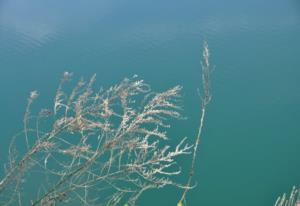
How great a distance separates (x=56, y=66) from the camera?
7688 mm

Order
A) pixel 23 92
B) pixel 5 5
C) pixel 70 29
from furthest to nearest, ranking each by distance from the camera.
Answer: pixel 5 5 < pixel 70 29 < pixel 23 92

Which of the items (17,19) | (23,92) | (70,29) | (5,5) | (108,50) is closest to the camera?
(23,92)

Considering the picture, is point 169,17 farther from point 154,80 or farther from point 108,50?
point 154,80

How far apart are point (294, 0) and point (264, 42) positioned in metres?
2.45

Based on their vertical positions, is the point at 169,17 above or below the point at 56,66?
above

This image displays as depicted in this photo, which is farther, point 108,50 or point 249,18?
point 249,18

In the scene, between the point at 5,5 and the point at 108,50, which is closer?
the point at 108,50

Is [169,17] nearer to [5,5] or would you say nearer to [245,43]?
[245,43]

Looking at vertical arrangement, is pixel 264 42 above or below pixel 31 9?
below

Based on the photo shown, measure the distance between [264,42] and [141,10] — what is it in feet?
9.16

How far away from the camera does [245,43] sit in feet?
27.1

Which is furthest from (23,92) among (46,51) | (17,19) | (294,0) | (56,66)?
(294,0)

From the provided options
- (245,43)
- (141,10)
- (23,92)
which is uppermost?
(141,10)

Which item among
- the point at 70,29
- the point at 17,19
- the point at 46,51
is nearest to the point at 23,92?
the point at 46,51
